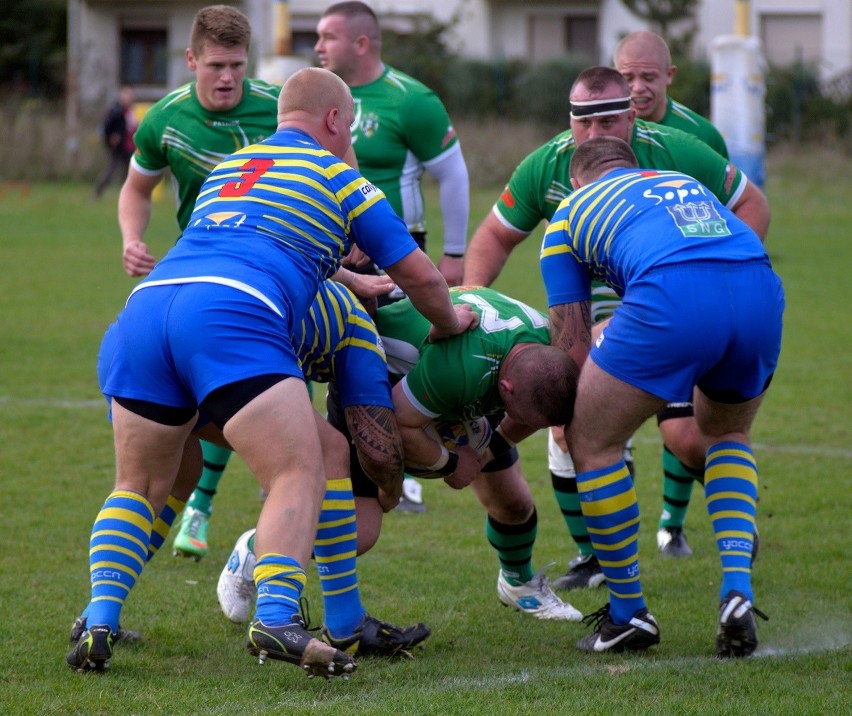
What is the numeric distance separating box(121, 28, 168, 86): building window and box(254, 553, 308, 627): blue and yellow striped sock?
36.1 metres

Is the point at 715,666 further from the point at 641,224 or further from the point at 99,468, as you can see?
the point at 99,468

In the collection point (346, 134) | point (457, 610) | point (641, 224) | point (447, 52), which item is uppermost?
point (447, 52)

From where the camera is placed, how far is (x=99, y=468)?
715 centimetres

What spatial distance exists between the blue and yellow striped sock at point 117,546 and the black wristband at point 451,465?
108 cm

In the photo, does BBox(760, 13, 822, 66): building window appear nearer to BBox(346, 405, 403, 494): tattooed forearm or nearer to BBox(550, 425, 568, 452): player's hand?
BBox(550, 425, 568, 452): player's hand

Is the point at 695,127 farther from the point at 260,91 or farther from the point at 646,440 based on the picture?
the point at 646,440

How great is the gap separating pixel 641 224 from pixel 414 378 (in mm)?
964

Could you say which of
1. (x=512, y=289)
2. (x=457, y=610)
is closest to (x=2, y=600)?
(x=457, y=610)

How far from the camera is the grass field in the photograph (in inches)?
150

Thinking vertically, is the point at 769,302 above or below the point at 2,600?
above

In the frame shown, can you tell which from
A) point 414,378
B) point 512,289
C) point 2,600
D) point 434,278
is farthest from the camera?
point 512,289

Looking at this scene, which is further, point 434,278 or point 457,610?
point 457,610

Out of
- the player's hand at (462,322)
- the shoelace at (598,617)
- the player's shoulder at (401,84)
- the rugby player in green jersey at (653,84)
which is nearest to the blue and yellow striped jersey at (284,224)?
the player's hand at (462,322)

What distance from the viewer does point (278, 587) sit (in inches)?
142
